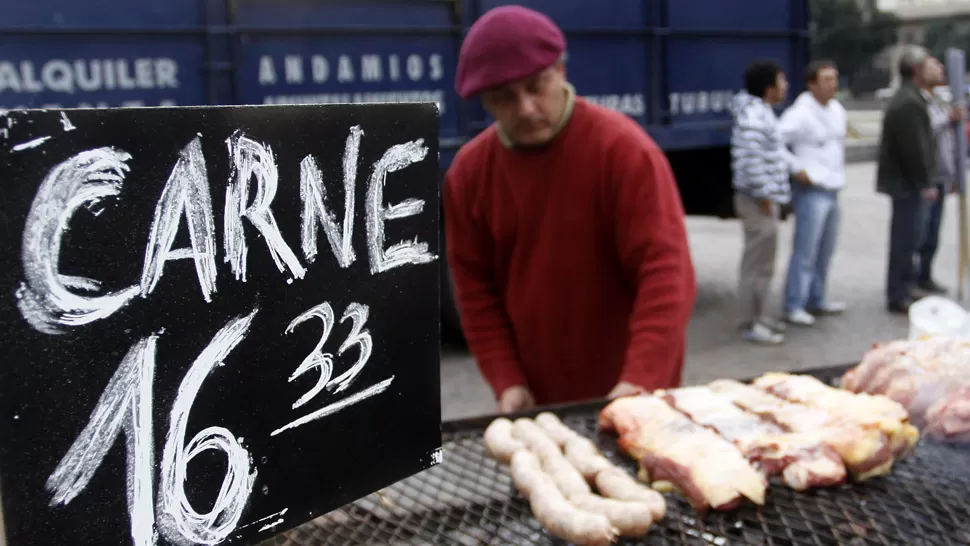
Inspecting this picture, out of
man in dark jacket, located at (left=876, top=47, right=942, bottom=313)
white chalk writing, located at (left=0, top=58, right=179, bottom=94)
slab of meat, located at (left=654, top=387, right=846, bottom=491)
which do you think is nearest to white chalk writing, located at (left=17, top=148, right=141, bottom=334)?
slab of meat, located at (left=654, top=387, right=846, bottom=491)

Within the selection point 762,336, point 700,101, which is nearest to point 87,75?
point 700,101

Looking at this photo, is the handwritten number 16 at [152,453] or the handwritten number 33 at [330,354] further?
the handwritten number 33 at [330,354]

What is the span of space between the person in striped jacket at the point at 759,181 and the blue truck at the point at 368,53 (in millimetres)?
496

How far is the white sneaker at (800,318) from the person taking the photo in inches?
285

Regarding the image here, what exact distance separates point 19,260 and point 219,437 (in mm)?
399

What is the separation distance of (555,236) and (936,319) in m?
A: 1.17

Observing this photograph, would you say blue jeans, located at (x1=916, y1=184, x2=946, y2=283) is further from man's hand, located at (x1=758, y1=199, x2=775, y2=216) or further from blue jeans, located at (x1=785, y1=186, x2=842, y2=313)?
man's hand, located at (x1=758, y1=199, x2=775, y2=216)

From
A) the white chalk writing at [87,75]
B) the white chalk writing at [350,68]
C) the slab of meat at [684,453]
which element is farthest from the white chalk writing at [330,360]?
the white chalk writing at [350,68]

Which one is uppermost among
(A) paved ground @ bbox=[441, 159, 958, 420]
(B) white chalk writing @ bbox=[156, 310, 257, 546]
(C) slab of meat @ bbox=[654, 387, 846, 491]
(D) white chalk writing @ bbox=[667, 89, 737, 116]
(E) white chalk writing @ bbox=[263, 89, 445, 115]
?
(E) white chalk writing @ bbox=[263, 89, 445, 115]

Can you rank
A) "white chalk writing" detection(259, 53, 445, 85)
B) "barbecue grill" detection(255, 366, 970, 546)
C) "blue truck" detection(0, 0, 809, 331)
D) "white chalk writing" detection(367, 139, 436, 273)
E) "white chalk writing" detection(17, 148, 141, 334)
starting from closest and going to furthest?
"white chalk writing" detection(17, 148, 141, 334)
"white chalk writing" detection(367, 139, 436, 273)
"barbecue grill" detection(255, 366, 970, 546)
"blue truck" detection(0, 0, 809, 331)
"white chalk writing" detection(259, 53, 445, 85)

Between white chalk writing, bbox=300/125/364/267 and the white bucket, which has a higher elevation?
white chalk writing, bbox=300/125/364/267

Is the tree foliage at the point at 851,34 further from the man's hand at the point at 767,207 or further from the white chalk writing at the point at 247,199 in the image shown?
the white chalk writing at the point at 247,199

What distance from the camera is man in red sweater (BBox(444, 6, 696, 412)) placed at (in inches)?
96.7

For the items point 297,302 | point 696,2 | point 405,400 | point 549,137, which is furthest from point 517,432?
point 696,2
